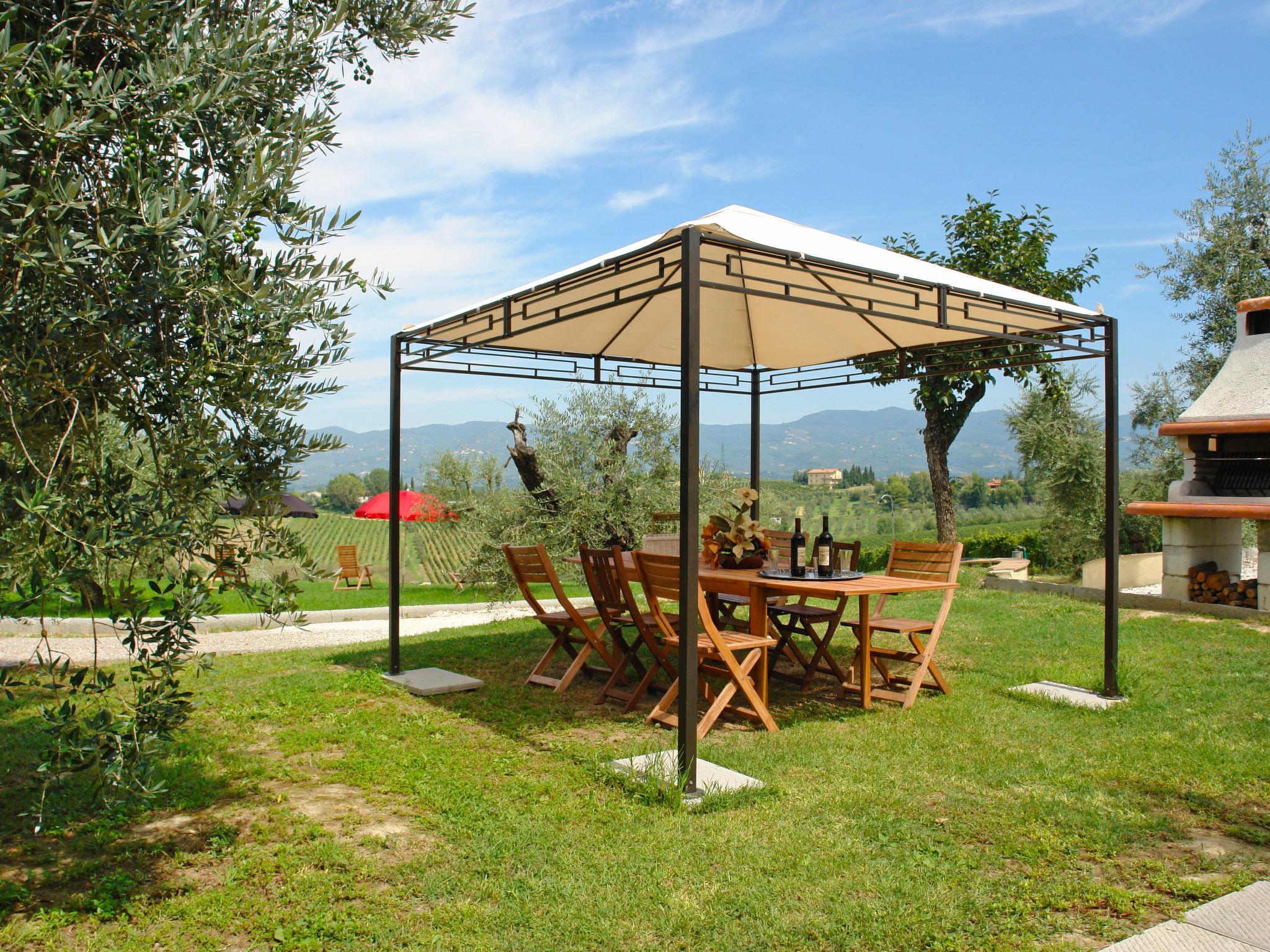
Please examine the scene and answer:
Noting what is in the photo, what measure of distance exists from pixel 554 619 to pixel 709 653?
1.66m

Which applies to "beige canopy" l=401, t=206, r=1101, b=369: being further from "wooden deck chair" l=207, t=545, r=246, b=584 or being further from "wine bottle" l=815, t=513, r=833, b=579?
"wooden deck chair" l=207, t=545, r=246, b=584

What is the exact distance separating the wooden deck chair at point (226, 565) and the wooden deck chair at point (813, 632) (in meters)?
3.86

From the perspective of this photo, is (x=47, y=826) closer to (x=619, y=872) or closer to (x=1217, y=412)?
(x=619, y=872)

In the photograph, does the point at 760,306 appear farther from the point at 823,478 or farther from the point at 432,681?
the point at 823,478

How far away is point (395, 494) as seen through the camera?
20.8ft

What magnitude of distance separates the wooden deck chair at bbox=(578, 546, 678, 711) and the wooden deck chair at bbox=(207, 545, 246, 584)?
9.22ft

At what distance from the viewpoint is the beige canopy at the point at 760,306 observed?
4.24 meters

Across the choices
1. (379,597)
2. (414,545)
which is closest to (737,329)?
(379,597)

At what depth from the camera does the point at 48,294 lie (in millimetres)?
2379

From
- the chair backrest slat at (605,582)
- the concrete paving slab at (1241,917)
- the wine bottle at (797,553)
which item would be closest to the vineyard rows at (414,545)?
the chair backrest slat at (605,582)

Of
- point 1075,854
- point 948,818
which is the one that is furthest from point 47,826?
point 1075,854

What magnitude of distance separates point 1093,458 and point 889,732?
10.5 metres

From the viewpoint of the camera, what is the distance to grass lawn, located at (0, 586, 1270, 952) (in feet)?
8.87

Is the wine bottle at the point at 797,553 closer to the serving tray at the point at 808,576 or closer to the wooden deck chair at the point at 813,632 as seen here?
the serving tray at the point at 808,576
